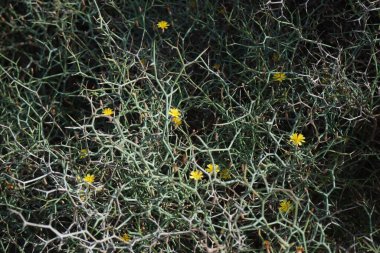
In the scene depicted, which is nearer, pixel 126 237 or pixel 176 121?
pixel 126 237

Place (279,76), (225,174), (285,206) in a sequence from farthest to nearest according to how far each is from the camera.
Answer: (279,76) < (225,174) < (285,206)

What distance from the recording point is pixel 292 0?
211 centimetres

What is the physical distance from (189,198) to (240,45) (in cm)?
57

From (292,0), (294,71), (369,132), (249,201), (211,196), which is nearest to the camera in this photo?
(211,196)

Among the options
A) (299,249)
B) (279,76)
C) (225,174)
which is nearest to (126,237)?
(225,174)

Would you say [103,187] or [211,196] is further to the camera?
[103,187]

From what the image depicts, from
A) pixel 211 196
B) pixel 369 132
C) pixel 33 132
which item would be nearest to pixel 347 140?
pixel 369 132

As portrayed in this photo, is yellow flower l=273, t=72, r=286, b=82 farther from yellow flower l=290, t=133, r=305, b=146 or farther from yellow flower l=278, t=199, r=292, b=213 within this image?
yellow flower l=278, t=199, r=292, b=213

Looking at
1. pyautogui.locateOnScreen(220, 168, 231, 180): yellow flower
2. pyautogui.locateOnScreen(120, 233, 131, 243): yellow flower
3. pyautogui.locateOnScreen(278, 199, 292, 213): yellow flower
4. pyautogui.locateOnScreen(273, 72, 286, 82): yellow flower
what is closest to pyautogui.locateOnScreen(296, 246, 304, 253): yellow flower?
pyautogui.locateOnScreen(278, 199, 292, 213): yellow flower

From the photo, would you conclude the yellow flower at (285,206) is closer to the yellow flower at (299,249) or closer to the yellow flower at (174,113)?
the yellow flower at (299,249)

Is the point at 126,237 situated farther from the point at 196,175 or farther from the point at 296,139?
the point at 296,139

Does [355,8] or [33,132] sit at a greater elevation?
[355,8]

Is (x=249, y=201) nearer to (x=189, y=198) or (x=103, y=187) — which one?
(x=189, y=198)

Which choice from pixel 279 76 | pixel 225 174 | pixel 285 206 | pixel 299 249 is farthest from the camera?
pixel 279 76
